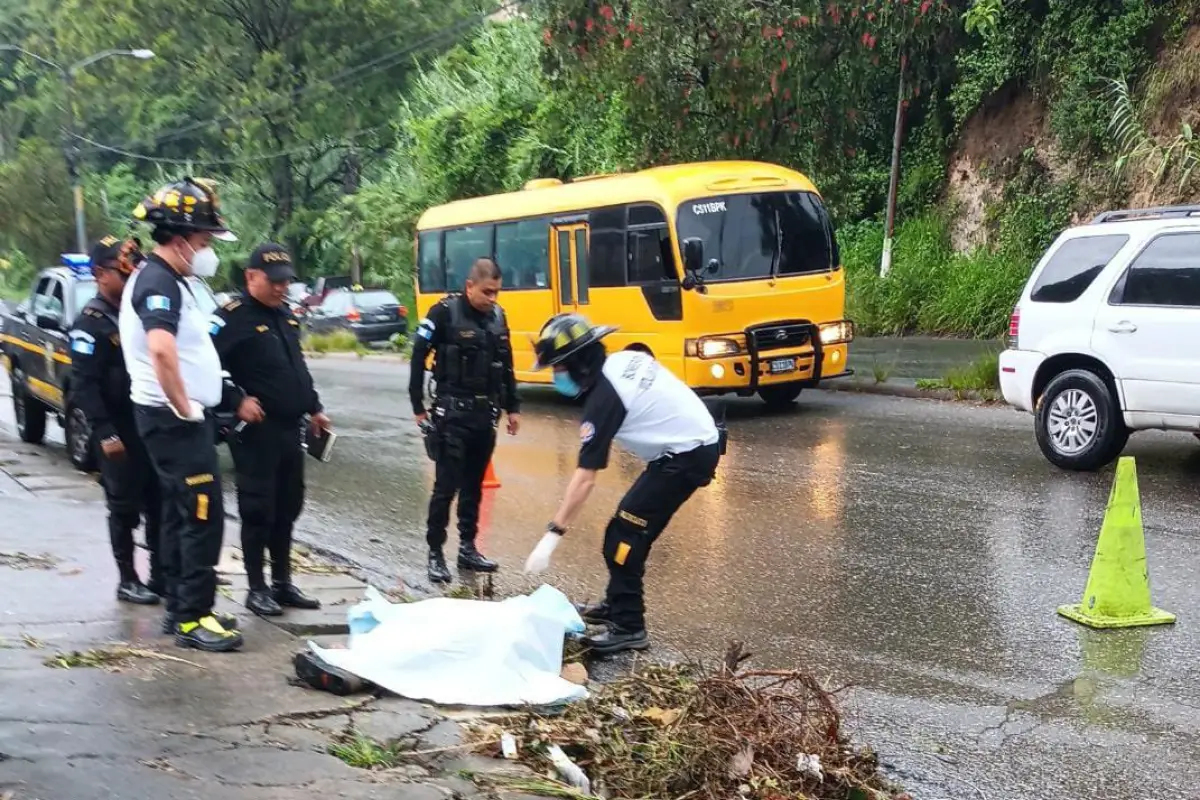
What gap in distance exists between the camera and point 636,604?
5.59m

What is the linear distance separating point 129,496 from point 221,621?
113cm

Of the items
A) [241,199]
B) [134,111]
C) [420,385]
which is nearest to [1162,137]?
[420,385]

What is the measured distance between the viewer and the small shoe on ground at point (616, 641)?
216 inches

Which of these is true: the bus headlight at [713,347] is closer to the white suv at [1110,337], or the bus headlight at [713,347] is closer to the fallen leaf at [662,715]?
the white suv at [1110,337]

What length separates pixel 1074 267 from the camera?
9.49 meters

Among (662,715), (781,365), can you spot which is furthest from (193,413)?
(781,365)

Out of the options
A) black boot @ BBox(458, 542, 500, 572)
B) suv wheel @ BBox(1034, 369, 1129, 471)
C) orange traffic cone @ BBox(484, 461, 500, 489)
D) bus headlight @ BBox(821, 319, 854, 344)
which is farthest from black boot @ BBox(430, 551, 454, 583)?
bus headlight @ BBox(821, 319, 854, 344)

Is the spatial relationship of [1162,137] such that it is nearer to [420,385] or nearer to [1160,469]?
[1160,469]

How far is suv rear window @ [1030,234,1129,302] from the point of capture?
30.4 feet

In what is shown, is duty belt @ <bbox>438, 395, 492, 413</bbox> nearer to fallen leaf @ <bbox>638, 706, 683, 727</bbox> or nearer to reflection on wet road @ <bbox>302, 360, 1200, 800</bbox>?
reflection on wet road @ <bbox>302, 360, 1200, 800</bbox>

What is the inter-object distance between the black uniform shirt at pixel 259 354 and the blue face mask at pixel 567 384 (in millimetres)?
1270

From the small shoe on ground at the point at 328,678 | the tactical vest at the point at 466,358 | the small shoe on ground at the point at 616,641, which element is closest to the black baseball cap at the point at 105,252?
the tactical vest at the point at 466,358

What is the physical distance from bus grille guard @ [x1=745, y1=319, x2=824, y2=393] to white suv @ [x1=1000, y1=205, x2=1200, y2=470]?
3.30 metres

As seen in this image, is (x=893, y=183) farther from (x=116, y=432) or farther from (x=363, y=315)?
(x=116, y=432)
